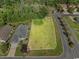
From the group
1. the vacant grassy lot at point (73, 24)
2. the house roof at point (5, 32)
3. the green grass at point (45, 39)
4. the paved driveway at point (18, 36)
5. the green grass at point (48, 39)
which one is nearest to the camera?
the green grass at point (48, 39)

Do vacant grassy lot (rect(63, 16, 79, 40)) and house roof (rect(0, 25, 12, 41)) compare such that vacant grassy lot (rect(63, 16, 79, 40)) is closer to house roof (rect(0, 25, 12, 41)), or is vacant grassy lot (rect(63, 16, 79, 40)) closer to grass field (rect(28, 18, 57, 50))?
grass field (rect(28, 18, 57, 50))

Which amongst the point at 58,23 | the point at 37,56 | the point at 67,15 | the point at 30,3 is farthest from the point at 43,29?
the point at 30,3

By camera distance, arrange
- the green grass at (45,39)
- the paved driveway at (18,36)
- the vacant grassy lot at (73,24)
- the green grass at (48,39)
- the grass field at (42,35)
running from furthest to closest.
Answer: the vacant grassy lot at (73,24) → the grass field at (42,35) → the paved driveway at (18,36) → the green grass at (45,39) → the green grass at (48,39)

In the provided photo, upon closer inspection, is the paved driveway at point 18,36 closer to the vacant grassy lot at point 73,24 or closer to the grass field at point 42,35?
the grass field at point 42,35

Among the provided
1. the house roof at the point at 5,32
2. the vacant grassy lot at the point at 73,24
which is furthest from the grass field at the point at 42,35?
the house roof at the point at 5,32

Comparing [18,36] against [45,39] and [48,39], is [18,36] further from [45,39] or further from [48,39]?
[48,39]

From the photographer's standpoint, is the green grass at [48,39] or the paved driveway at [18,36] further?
the paved driveway at [18,36]

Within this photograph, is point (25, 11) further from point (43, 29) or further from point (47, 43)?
point (47, 43)
